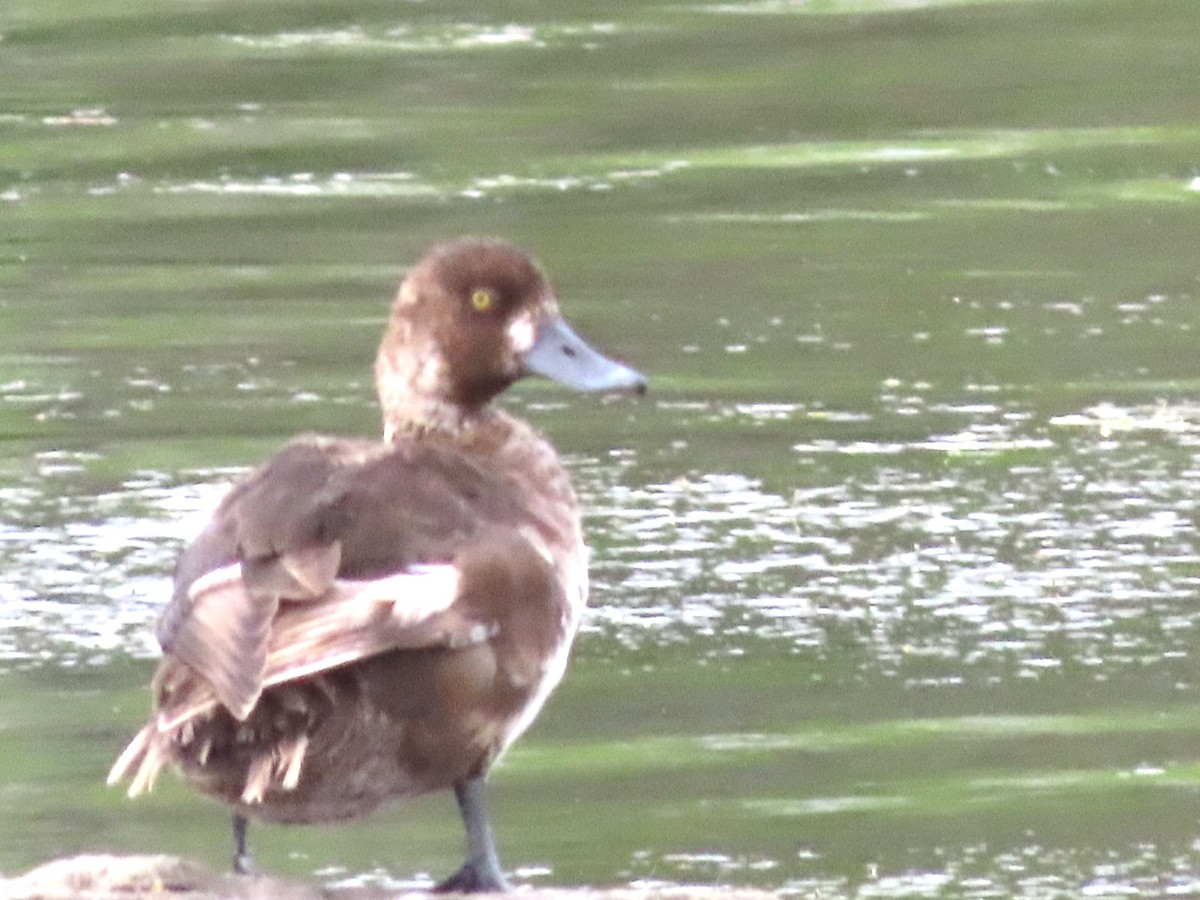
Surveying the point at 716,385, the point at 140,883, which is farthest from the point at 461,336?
the point at 716,385

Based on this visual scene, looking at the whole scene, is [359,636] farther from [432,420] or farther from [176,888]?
[432,420]

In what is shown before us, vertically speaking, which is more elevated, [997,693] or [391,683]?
[391,683]

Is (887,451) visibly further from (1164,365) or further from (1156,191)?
(1156,191)

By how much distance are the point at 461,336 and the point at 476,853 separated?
3.38 feet

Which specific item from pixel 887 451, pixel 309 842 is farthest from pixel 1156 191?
pixel 309 842

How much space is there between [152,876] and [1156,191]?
699 centimetres

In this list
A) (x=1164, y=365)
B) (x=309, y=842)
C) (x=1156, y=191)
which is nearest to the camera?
(x=309, y=842)

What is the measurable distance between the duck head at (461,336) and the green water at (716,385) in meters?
0.78

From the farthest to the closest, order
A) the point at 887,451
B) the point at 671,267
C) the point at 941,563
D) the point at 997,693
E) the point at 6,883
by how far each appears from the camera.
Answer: the point at 671,267, the point at 887,451, the point at 941,563, the point at 997,693, the point at 6,883

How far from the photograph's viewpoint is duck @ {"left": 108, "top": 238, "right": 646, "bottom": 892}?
509cm

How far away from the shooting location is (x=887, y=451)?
28.2ft

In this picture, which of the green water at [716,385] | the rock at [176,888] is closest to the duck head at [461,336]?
the green water at [716,385]

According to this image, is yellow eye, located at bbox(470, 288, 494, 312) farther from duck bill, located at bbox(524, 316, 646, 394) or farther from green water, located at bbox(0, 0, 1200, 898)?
green water, located at bbox(0, 0, 1200, 898)

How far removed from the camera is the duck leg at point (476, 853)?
550cm
